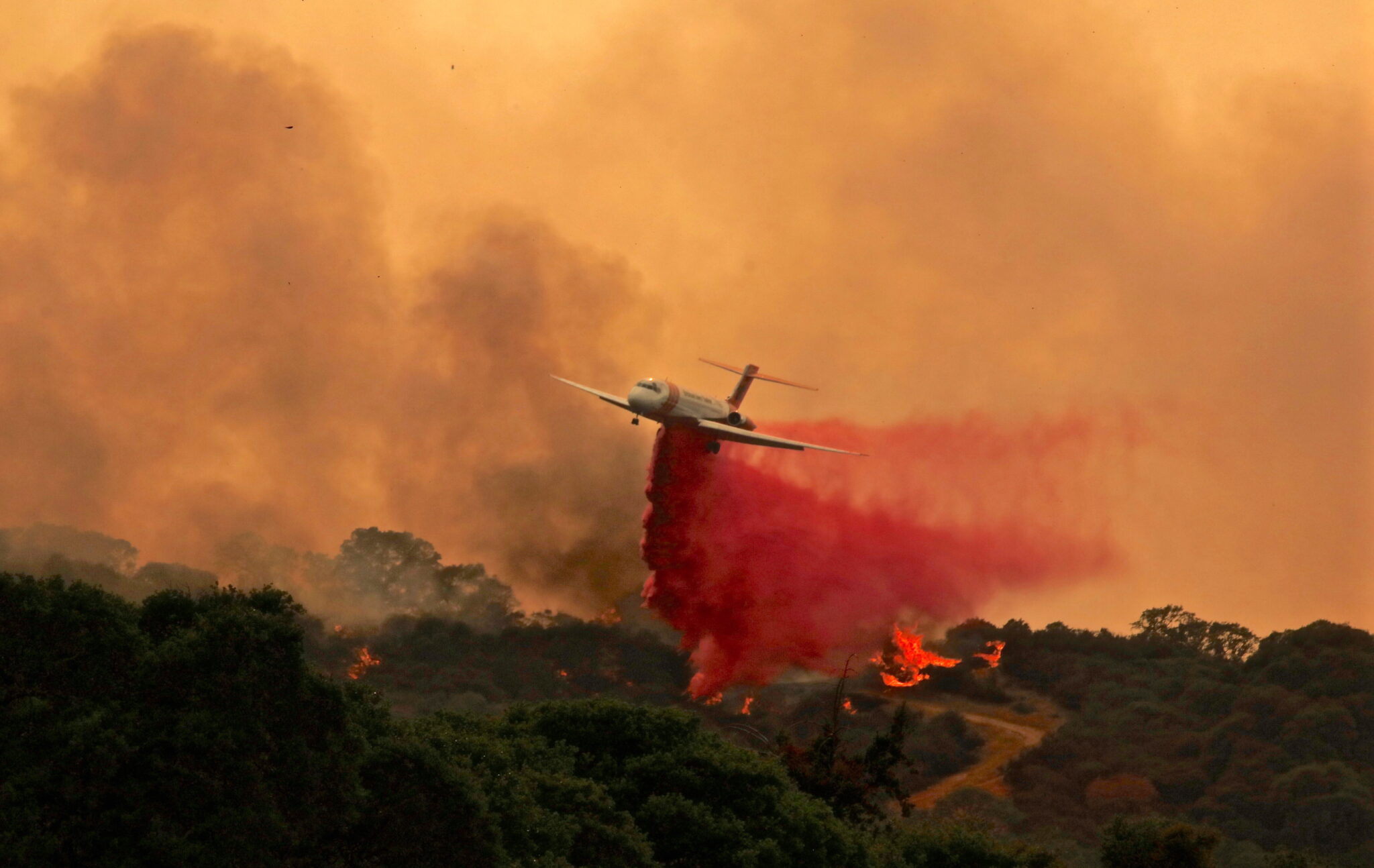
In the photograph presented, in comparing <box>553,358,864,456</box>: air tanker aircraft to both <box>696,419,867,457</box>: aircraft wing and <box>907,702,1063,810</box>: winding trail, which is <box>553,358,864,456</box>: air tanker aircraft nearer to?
<box>696,419,867,457</box>: aircraft wing

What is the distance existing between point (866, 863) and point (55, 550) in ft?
458

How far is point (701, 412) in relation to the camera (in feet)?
372

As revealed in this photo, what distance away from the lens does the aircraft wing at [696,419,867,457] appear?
4515 inches

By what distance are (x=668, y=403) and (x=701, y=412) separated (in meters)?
4.52

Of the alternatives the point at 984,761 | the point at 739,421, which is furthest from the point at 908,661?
Answer: the point at 739,421

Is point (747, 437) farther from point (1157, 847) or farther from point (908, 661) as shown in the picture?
point (908, 661)

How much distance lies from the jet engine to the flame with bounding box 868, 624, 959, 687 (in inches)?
2222

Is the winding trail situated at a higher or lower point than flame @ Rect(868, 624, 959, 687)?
lower

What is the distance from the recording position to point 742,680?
472 ft

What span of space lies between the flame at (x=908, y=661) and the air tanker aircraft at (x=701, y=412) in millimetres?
52705

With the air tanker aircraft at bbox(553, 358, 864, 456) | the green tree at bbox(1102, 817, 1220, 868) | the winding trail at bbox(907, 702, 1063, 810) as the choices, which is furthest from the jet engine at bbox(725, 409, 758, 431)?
the winding trail at bbox(907, 702, 1063, 810)

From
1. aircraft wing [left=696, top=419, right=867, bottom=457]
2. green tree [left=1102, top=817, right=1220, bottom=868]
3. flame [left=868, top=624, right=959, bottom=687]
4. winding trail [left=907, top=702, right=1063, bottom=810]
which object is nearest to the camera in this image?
green tree [left=1102, top=817, right=1220, bottom=868]

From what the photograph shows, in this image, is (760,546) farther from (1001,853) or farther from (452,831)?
(452,831)

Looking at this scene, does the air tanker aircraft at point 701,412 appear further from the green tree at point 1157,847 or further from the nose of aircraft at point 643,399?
the green tree at point 1157,847
